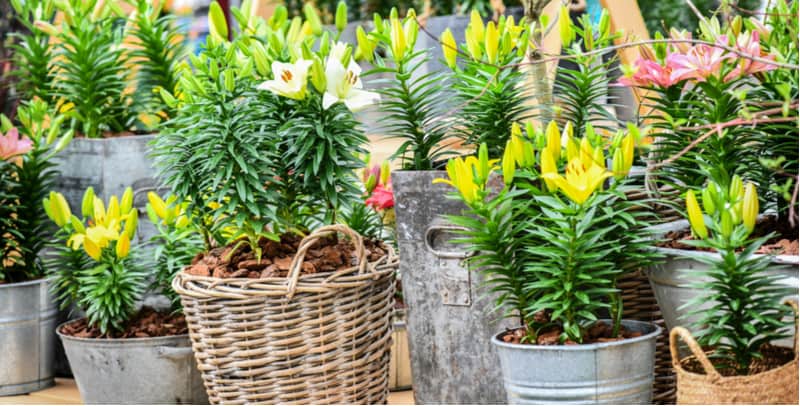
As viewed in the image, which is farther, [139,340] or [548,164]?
[139,340]

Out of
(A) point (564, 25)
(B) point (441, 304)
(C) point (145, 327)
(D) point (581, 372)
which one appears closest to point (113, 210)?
(C) point (145, 327)

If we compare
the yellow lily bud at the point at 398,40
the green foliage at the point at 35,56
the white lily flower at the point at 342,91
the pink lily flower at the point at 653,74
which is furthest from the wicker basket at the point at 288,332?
the green foliage at the point at 35,56

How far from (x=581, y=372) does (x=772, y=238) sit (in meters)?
0.36

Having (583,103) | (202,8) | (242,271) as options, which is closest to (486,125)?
(583,103)

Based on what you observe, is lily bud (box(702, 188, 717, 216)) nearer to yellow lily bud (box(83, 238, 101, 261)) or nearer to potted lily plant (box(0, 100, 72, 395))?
yellow lily bud (box(83, 238, 101, 261))

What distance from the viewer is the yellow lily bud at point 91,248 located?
194 centimetres

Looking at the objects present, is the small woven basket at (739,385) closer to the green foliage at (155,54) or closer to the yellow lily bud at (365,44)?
the yellow lily bud at (365,44)

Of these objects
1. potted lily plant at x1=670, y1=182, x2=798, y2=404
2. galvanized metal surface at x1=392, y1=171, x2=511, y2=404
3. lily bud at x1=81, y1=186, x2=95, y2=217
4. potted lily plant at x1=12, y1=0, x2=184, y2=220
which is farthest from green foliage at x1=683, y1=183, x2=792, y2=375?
potted lily plant at x1=12, y1=0, x2=184, y2=220

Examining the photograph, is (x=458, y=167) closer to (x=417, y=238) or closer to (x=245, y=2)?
(x=417, y=238)

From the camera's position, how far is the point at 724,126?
1425mm

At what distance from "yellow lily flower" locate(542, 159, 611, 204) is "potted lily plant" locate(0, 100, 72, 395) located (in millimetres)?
1219

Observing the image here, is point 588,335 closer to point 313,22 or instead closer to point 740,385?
point 740,385

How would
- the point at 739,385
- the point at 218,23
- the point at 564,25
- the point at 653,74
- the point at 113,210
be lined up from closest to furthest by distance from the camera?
the point at 739,385
the point at 653,74
the point at 564,25
the point at 218,23
the point at 113,210

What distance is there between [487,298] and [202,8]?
2.57 m
